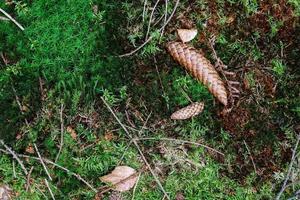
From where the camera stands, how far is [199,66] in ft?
10.1

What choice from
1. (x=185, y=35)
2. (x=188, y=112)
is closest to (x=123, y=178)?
(x=188, y=112)

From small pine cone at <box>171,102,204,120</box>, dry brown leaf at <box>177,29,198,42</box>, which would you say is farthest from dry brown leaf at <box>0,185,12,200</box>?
dry brown leaf at <box>177,29,198,42</box>

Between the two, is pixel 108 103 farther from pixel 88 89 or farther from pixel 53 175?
pixel 53 175

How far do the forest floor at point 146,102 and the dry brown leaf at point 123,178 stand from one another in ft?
0.12

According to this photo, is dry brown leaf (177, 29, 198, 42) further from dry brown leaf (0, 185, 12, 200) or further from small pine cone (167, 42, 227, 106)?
dry brown leaf (0, 185, 12, 200)

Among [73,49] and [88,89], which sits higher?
[73,49]

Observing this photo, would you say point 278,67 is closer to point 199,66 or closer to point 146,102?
point 199,66

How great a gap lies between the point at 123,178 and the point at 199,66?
0.85m

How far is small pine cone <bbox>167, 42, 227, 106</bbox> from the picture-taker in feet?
10.2

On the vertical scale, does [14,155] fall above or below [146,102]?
below

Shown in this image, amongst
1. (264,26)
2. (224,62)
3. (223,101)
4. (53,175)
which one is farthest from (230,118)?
(53,175)

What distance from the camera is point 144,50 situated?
3.15 m

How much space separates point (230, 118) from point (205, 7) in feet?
2.35

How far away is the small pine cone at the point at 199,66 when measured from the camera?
3.09 meters
